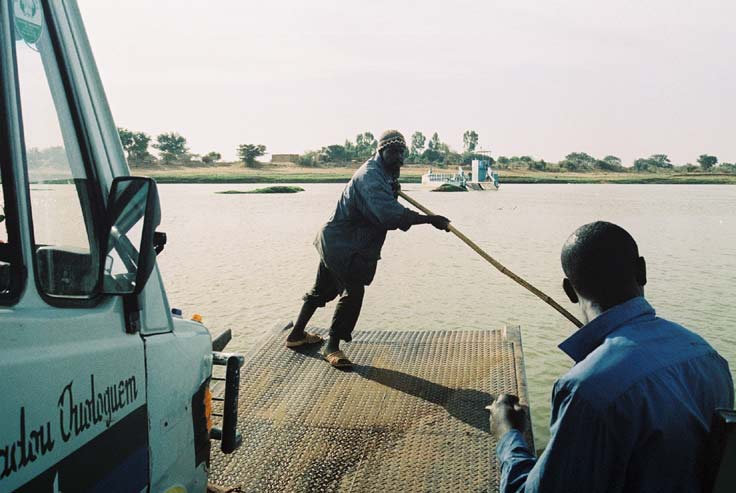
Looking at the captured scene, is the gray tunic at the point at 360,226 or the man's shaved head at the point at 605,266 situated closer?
the man's shaved head at the point at 605,266

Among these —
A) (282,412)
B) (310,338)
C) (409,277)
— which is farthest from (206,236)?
(282,412)

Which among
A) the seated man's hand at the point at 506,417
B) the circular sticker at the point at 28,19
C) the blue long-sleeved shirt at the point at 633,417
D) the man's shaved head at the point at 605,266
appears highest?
the circular sticker at the point at 28,19

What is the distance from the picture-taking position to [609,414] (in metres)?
1.74

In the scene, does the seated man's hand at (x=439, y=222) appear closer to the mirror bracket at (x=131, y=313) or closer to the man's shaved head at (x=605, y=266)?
the man's shaved head at (x=605, y=266)

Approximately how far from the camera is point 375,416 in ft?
14.1

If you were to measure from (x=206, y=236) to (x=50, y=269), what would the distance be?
20.0 meters

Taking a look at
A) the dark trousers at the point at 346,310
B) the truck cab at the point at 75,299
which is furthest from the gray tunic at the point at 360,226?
the truck cab at the point at 75,299

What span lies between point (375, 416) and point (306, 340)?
1.67 m

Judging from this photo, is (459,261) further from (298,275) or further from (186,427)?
(186,427)

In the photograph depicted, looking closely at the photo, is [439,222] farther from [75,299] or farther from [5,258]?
[5,258]

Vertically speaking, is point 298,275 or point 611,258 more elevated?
point 611,258

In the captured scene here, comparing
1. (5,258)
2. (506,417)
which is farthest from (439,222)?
(5,258)

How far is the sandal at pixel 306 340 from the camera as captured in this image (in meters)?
5.79

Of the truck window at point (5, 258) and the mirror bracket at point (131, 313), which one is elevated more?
the truck window at point (5, 258)
